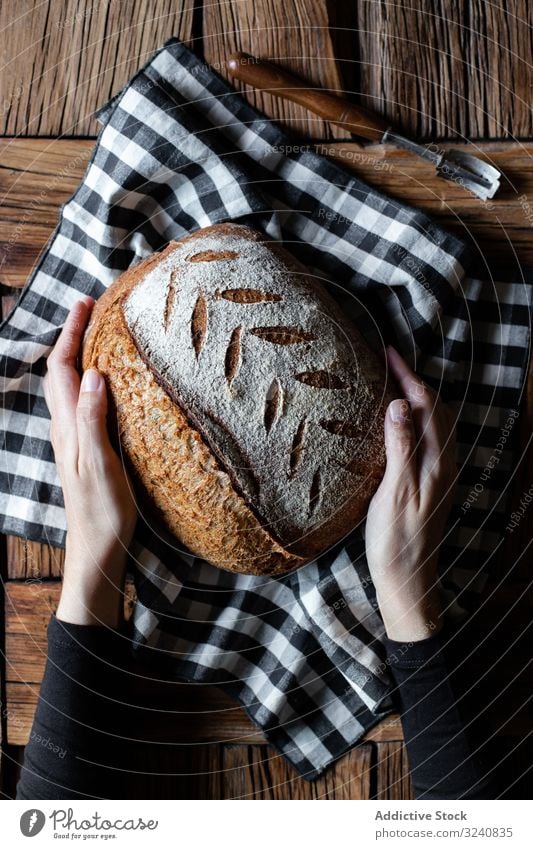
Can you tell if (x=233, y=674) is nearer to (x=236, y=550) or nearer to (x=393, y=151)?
(x=236, y=550)

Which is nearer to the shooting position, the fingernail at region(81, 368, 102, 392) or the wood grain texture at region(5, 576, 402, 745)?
the fingernail at region(81, 368, 102, 392)

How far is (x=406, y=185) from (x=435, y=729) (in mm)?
544

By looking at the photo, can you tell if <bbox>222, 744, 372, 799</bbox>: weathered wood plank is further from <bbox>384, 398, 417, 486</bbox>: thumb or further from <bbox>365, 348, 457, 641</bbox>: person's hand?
<bbox>384, 398, 417, 486</bbox>: thumb

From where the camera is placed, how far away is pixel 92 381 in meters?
0.63

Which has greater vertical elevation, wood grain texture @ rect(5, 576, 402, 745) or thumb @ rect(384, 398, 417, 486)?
thumb @ rect(384, 398, 417, 486)

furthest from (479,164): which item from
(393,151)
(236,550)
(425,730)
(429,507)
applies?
(425,730)

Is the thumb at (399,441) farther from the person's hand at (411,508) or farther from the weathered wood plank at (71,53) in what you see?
the weathered wood plank at (71,53)

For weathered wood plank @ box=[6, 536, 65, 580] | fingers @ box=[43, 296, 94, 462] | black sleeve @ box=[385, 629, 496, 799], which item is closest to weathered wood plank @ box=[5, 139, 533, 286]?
fingers @ box=[43, 296, 94, 462]

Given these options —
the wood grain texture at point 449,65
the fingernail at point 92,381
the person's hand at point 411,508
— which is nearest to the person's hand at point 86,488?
the fingernail at point 92,381

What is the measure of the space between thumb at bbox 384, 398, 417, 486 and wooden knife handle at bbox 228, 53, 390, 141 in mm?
289

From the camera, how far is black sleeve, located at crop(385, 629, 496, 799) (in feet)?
2.26

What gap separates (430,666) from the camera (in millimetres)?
702

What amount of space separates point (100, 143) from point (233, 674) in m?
0.55

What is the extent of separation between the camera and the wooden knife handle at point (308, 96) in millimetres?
727
